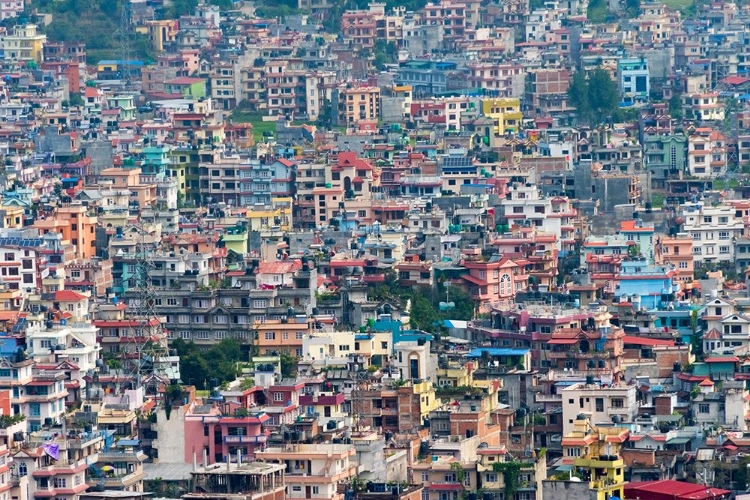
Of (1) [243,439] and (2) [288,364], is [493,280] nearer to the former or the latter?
(2) [288,364]

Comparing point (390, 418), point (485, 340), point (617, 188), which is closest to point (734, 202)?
point (617, 188)

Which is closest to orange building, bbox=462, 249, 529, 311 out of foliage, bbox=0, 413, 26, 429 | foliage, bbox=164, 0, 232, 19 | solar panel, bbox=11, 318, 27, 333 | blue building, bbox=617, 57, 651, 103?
solar panel, bbox=11, 318, 27, 333

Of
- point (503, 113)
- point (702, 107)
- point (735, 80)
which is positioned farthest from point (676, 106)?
point (503, 113)

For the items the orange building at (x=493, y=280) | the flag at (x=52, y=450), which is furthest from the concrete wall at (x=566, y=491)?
the orange building at (x=493, y=280)

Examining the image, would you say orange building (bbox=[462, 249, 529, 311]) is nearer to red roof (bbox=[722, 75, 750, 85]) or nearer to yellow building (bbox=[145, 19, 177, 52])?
red roof (bbox=[722, 75, 750, 85])

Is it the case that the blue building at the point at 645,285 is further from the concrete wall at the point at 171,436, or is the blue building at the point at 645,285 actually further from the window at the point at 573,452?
the window at the point at 573,452

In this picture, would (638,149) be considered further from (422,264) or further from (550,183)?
(422,264)
